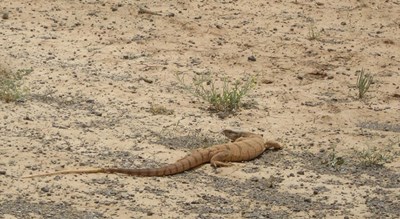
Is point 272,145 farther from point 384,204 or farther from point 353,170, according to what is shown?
point 384,204

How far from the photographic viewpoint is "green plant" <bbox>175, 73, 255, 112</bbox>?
8977 mm

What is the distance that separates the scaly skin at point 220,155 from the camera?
24.1ft

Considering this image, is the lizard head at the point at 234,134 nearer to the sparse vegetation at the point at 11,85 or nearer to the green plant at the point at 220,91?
the green plant at the point at 220,91

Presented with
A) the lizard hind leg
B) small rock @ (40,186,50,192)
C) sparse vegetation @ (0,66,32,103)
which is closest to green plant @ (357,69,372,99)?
the lizard hind leg

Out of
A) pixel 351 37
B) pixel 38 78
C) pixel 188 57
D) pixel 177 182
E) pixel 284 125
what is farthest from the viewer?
pixel 351 37

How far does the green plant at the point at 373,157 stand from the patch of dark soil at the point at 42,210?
97.9 inches

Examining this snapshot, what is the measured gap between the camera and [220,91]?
9594 mm

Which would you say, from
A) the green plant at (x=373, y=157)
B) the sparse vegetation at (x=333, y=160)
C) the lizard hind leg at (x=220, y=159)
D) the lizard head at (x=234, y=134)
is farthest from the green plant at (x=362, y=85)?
the lizard hind leg at (x=220, y=159)

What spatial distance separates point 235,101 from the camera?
9008mm

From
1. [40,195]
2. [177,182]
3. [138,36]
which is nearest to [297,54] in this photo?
A: [138,36]

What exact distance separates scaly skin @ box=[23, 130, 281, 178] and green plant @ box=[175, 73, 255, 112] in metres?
0.68

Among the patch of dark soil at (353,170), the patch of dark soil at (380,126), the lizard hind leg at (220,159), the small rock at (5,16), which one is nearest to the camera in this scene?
the patch of dark soil at (353,170)

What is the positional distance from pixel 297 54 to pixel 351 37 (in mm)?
945

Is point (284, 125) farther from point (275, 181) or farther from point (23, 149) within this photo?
point (23, 149)
